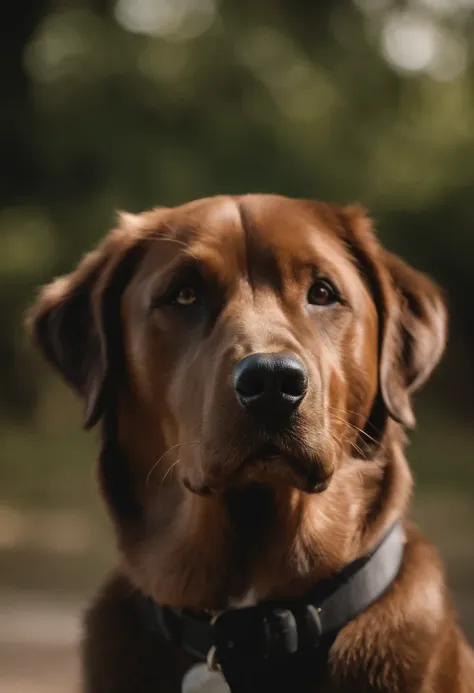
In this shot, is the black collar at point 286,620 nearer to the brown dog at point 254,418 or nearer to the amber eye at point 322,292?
the brown dog at point 254,418

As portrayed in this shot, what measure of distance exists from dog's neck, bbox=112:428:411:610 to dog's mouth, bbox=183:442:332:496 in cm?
27

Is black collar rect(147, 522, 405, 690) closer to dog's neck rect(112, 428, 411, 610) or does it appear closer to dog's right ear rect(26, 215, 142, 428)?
dog's neck rect(112, 428, 411, 610)

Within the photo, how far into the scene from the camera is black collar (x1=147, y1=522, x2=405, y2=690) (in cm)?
266

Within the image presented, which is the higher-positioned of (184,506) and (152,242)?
(152,242)

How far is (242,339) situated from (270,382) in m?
0.23

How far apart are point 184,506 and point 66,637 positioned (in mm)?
2795

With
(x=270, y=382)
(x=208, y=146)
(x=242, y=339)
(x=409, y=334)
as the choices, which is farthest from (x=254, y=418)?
(x=208, y=146)

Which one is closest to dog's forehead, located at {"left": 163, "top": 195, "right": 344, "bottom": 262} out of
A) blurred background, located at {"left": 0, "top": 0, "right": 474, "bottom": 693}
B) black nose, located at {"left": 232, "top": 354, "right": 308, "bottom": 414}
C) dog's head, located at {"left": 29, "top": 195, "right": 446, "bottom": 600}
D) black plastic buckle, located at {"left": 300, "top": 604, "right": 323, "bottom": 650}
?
dog's head, located at {"left": 29, "top": 195, "right": 446, "bottom": 600}

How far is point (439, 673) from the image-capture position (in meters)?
2.73

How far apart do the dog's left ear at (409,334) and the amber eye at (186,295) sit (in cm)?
67

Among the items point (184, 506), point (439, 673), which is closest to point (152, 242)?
point (184, 506)

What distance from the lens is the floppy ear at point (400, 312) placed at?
3.15m

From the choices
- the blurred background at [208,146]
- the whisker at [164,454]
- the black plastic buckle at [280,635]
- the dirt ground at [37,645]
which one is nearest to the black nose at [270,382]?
the whisker at [164,454]

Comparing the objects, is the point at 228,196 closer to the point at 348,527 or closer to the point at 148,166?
the point at 348,527
